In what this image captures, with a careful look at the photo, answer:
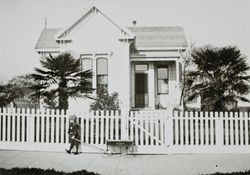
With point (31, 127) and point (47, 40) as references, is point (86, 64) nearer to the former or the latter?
point (47, 40)

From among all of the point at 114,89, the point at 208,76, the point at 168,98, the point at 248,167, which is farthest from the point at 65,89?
the point at 168,98

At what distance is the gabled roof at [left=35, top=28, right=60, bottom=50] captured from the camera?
61.2ft

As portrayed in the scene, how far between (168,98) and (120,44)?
5.01 metres

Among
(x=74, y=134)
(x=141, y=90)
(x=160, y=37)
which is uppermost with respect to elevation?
(x=160, y=37)

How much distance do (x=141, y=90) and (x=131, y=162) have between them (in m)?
10.3

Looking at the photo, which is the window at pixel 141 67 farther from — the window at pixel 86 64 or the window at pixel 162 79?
the window at pixel 86 64

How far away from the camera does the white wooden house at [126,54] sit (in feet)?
51.2

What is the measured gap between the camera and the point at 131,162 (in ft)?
27.0

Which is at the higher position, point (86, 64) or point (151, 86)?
point (86, 64)

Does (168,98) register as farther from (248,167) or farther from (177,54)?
(248,167)

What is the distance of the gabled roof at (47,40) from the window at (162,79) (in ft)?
21.8

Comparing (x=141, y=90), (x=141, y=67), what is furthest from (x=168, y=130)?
(x=141, y=67)

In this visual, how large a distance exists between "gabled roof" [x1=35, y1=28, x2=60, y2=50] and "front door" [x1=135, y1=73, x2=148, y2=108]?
17.9 ft

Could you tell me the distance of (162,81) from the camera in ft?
61.5
